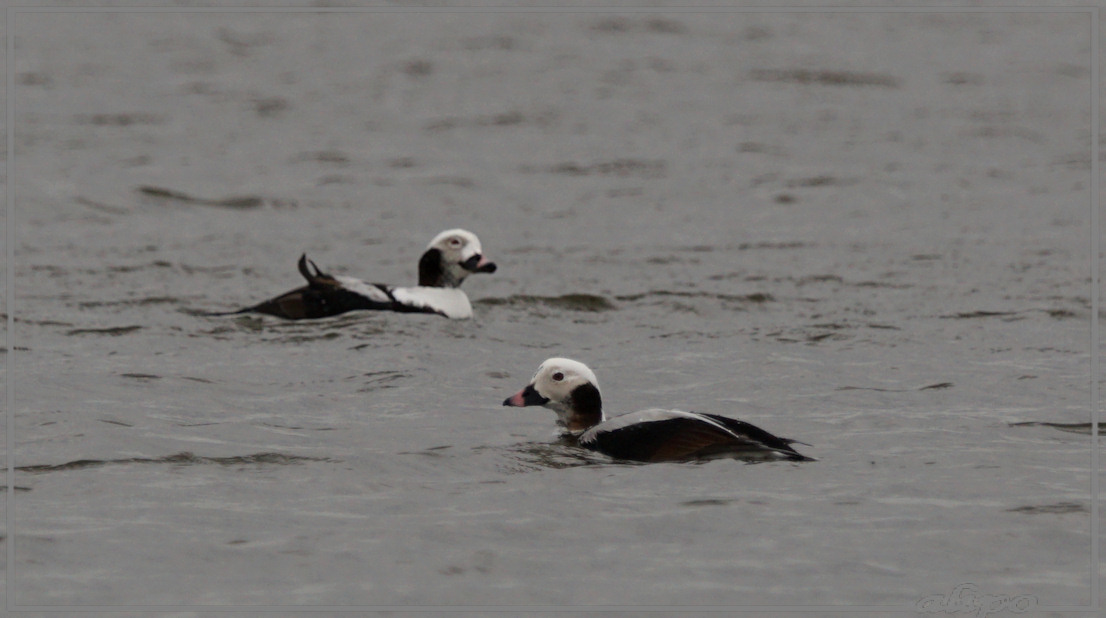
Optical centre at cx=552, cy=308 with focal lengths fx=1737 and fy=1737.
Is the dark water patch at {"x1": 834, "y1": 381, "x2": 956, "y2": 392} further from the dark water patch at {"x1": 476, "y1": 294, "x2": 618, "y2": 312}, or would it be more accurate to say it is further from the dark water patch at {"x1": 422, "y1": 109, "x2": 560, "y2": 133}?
the dark water patch at {"x1": 422, "y1": 109, "x2": 560, "y2": 133}

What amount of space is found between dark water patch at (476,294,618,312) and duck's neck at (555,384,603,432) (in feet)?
15.5

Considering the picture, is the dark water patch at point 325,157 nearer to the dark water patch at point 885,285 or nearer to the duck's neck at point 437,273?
the duck's neck at point 437,273

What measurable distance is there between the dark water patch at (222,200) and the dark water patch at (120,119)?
11.8 feet

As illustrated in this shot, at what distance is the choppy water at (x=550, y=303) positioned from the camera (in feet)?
25.9

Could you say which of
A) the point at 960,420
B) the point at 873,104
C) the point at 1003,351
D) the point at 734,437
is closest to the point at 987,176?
the point at 873,104

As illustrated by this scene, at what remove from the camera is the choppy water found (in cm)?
790

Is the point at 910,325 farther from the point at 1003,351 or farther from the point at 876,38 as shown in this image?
the point at 876,38

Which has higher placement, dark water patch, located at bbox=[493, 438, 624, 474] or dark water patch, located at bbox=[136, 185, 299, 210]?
dark water patch, located at bbox=[136, 185, 299, 210]

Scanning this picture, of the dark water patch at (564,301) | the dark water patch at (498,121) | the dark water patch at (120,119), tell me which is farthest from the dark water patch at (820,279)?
the dark water patch at (120,119)

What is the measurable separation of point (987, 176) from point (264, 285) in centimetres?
949

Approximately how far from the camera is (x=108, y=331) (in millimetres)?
13281

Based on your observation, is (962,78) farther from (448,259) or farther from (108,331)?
(108,331)

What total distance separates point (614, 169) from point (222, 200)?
4.81 m

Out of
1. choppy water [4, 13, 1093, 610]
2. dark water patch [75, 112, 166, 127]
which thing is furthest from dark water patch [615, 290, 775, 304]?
dark water patch [75, 112, 166, 127]
